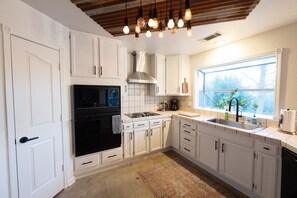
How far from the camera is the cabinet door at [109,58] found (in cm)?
228

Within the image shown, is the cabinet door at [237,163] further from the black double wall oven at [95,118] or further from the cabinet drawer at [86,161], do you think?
the cabinet drawer at [86,161]

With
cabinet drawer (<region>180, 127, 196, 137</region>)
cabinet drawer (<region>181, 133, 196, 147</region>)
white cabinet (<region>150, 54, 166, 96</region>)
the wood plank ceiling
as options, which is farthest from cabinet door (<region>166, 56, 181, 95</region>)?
the wood plank ceiling

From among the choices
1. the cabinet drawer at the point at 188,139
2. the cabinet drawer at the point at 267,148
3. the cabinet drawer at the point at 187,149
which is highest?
the cabinet drawer at the point at 267,148

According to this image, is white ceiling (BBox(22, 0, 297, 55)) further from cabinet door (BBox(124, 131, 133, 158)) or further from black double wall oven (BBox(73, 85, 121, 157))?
cabinet door (BBox(124, 131, 133, 158))

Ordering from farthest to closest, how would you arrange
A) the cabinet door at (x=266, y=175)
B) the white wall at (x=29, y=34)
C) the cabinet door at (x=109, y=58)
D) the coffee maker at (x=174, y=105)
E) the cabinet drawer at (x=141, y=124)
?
the coffee maker at (x=174, y=105) < the cabinet drawer at (x=141, y=124) < the cabinet door at (x=109, y=58) < the cabinet door at (x=266, y=175) < the white wall at (x=29, y=34)

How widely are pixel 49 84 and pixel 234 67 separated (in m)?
3.26

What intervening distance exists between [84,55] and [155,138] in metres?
2.18

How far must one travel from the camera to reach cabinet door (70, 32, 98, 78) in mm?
2039

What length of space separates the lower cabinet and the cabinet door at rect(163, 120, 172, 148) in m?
0.08

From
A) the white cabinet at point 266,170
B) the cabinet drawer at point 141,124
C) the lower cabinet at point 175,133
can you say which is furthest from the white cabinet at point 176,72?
the white cabinet at point 266,170

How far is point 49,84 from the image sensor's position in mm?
1715

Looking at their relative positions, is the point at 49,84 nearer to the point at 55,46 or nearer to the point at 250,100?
the point at 55,46

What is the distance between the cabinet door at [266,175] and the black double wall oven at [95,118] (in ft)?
6.89

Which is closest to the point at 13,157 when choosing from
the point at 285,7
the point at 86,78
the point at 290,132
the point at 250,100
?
the point at 86,78
